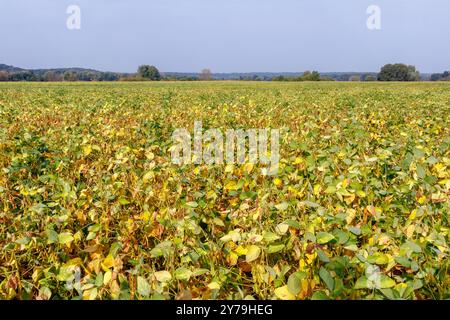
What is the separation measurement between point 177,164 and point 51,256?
179 centimetres

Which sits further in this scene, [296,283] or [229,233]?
[229,233]

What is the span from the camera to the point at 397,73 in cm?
9406

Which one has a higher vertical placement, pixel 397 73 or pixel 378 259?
pixel 397 73

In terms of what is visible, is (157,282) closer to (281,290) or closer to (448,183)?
(281,290)

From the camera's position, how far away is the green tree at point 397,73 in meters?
93.7

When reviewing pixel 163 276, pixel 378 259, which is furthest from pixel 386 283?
pixel 163 276

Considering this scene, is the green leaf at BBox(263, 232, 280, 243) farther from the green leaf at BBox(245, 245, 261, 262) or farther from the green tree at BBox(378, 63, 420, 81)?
the green tree at BBox(378, 63, 420, 81)

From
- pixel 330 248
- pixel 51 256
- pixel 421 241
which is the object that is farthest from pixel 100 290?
pixel 421 241

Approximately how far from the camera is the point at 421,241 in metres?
2.11

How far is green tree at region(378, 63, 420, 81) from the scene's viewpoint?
9369 centimetres

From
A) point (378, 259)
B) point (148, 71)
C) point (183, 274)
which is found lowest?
point (183, 274)

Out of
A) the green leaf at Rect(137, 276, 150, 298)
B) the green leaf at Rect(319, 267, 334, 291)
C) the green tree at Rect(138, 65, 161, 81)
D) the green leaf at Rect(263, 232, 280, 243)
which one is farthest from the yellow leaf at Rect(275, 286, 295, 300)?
the green tree at Rect(138, 65, 161, 81)

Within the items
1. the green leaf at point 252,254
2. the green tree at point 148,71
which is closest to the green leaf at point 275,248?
the green leaf at point 252,254

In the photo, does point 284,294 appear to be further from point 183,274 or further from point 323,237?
point 183,274
